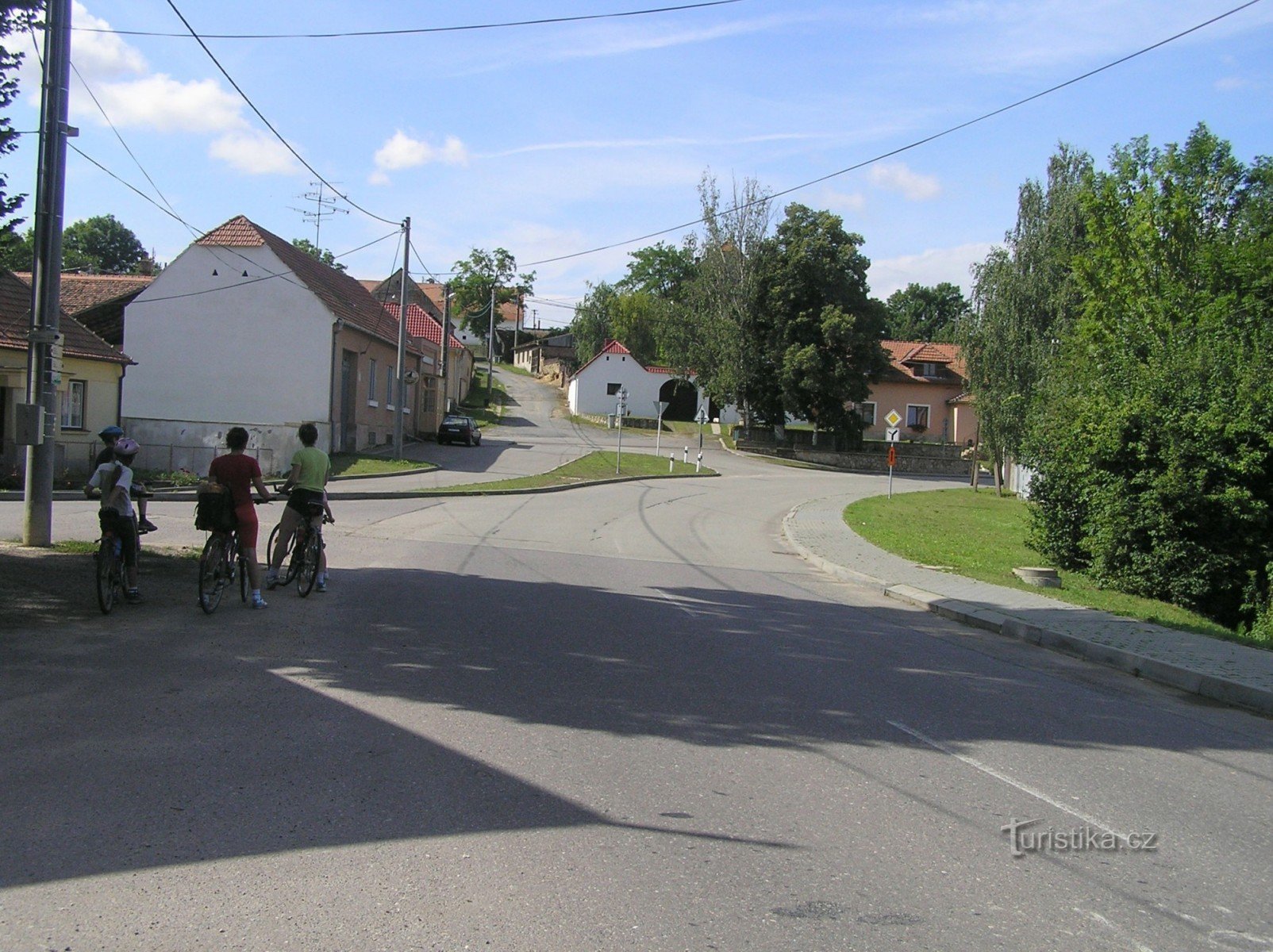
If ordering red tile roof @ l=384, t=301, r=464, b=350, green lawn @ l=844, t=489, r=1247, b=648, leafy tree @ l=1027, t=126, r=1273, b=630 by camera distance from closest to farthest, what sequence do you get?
green lawn @ l=844, t=489, r=1247, b=648, leafy tree @ l=1027, t=126, r=1273, b=630, red tile roof @ l=384, t=301, r=464, b=350

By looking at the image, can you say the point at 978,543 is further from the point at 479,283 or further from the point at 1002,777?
the point at 479,283

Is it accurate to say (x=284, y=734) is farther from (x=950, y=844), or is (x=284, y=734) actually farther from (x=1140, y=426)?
(x=1140, y=426)

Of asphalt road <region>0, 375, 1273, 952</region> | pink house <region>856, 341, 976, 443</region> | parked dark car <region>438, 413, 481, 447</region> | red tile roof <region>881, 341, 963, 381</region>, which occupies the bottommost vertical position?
asphalt road <region>0, 375, 1273, 952</region>

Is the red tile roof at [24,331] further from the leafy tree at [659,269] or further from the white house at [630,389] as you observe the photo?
the leafy tree at [659,269]

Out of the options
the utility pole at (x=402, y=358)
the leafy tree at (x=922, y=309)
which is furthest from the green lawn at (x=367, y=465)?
the leafy tree at (x=922, y=309)

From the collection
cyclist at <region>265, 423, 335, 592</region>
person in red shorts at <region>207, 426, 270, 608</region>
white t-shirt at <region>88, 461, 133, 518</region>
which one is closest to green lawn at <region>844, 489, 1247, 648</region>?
cyclist at <region>265, 423, 335, 592</region>

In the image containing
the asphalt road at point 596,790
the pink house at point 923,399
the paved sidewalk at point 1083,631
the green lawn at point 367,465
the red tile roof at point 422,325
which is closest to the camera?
the asphalt road at point 596,790

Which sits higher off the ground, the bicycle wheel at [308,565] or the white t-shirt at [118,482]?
the white t-shirt at [118,482]

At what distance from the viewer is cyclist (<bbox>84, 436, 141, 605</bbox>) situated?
369 inches

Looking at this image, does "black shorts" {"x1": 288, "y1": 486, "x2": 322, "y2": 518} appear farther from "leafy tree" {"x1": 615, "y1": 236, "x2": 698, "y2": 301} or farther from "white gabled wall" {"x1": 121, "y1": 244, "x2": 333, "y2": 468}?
"leafy tree" {"x1": 615, "y1": 236, "x2": 698, "y2": 301}

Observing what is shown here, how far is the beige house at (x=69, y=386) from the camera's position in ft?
80.0

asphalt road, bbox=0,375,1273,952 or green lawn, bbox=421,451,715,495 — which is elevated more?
green lawn, bbox=421,451,715,495

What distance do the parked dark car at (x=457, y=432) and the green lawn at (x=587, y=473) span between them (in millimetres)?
5875

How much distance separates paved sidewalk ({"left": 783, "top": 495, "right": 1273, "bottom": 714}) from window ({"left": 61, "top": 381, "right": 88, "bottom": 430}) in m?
21.8
